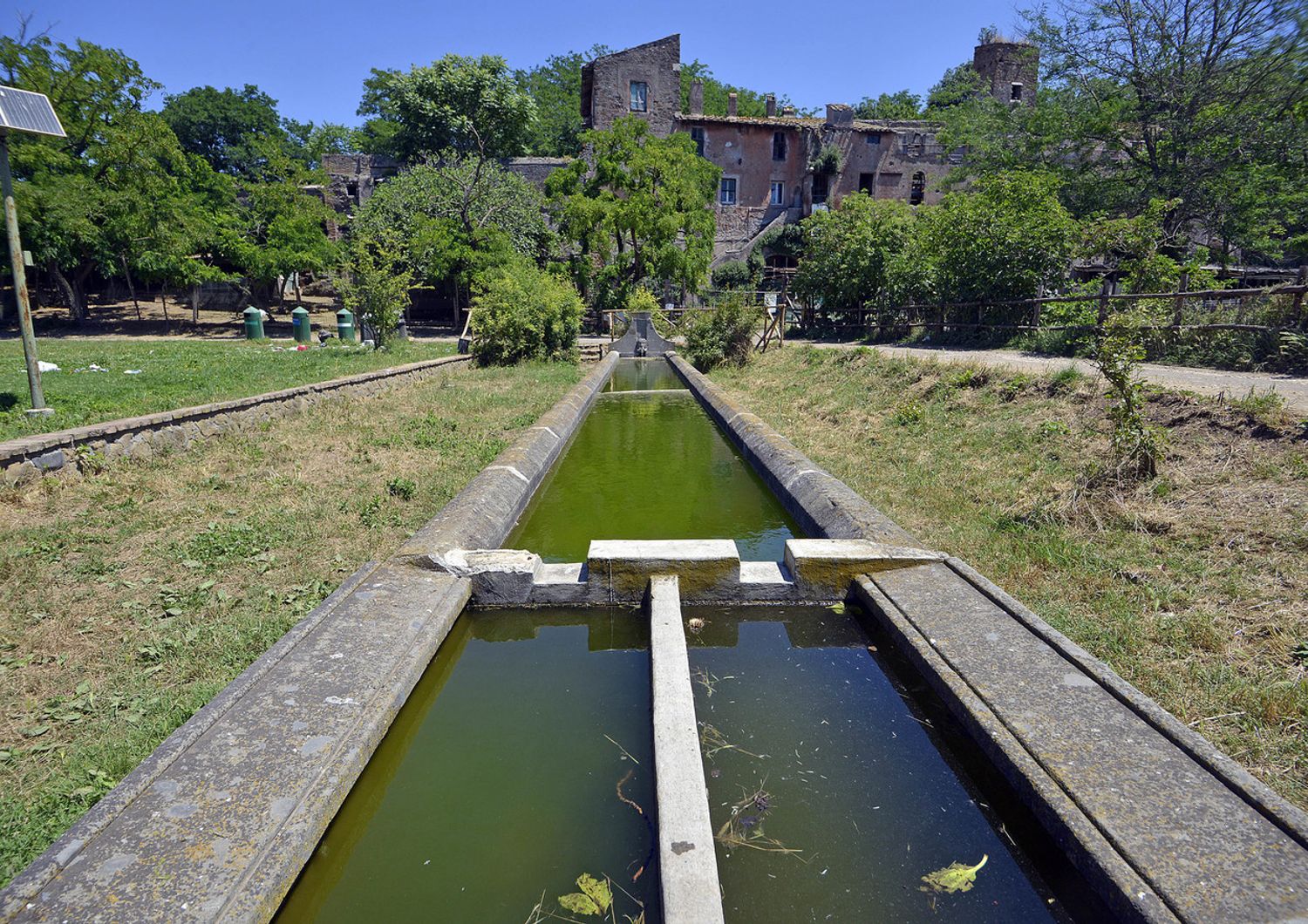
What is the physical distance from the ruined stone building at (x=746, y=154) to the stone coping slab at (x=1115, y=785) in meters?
36.7

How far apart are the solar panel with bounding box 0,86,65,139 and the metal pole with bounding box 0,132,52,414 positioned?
1.02 ft

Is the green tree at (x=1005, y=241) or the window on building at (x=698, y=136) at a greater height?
the window on building at (x=698, y=136)

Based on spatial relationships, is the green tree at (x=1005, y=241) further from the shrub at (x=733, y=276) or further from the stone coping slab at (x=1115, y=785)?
the shrub at (x=733, y=276)

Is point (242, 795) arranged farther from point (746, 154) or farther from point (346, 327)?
point (746, 154)

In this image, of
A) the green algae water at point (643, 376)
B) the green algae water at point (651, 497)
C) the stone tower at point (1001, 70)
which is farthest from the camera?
the stone tower at point (1001, 70)

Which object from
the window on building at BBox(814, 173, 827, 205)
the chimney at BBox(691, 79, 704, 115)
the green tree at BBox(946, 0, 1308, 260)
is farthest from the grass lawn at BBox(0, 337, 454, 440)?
the chimney at BBox(691, 79, 704, 115)

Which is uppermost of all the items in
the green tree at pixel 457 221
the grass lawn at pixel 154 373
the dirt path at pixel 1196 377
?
the green tree at pixel 457 221

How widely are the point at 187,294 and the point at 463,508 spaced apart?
3570cm

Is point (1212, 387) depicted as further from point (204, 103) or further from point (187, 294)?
point (204, 103)

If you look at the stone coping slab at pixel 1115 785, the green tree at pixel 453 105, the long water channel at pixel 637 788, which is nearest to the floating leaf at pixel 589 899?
the long water channel at pixel 637 788

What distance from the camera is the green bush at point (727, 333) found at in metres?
16.8

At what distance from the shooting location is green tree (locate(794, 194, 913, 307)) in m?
19.1

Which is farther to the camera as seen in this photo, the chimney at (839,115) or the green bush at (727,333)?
the chimney at (839,115)

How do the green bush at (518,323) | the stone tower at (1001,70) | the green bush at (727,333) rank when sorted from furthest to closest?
the stone tower at (1001,70) < the green bush at (727,333) < the green bush at (518,323)
